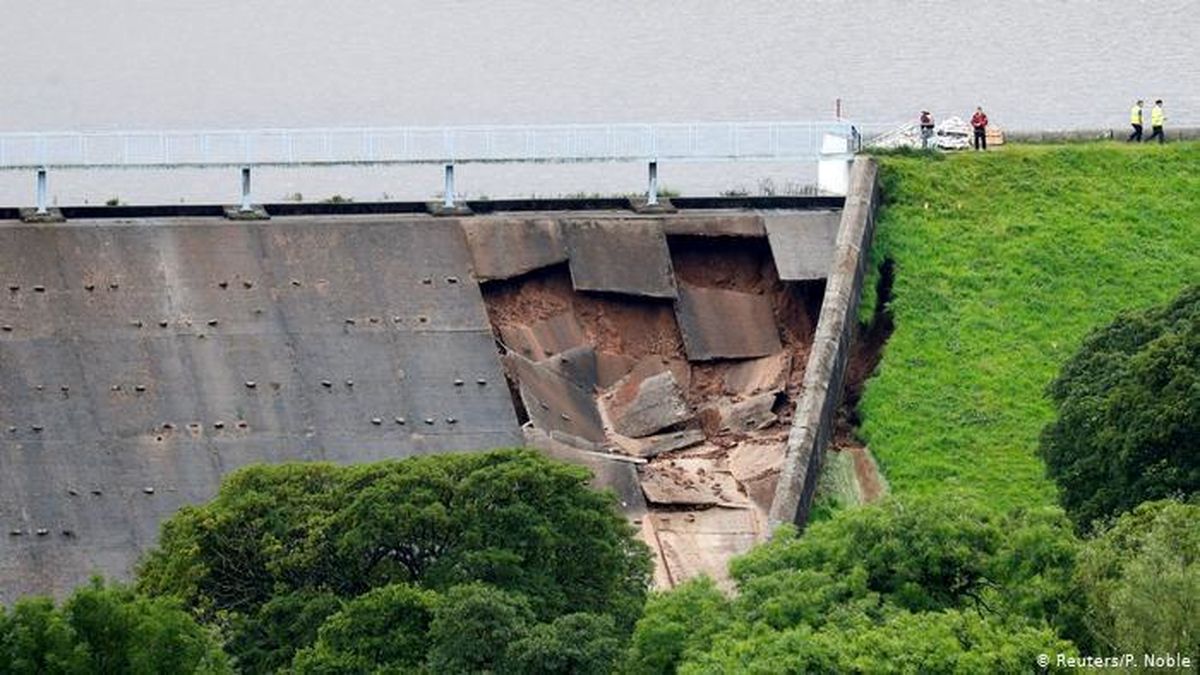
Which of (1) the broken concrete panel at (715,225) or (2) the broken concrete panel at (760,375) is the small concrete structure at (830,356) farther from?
(1) the broken concrete panel at (715,225)

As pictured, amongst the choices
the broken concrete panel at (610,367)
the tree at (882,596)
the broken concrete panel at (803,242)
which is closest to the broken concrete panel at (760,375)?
the broken concrete panel at (803,242)

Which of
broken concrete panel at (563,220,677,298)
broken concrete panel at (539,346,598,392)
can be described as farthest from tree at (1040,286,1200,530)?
broken concrete panel at (563,220,677,298)

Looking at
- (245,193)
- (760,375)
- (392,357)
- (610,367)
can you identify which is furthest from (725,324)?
A: (245,193)

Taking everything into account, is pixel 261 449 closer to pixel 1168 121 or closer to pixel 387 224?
pixel 387 224

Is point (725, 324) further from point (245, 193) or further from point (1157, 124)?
point (1157, 124)

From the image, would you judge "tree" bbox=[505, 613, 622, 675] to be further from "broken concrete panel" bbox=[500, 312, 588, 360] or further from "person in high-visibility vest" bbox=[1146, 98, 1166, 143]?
"person in high-visibility vest" bbox=[1146, 98, 1166, 143]

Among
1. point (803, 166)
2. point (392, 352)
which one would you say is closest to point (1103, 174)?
point (803, 166)
